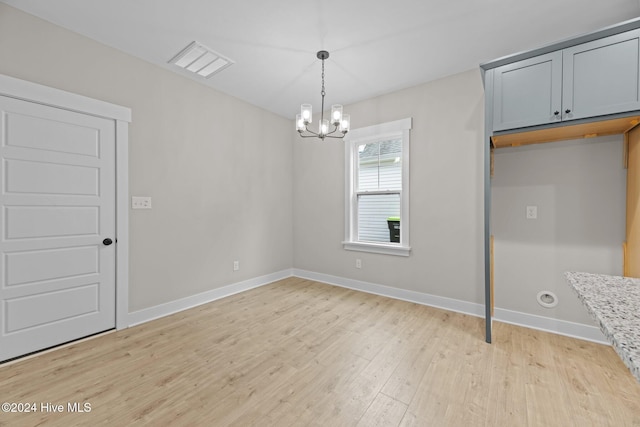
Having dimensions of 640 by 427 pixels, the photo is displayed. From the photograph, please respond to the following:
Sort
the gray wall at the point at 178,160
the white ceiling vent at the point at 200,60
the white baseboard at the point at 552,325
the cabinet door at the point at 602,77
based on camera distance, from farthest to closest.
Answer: the white ceiling vent at the point at 200,60 → the white baseboard at the point at 552,325 → the gray wall at the point at 178,160 → the cabinet door at the point at 602,77

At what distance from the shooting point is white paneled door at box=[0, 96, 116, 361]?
2.15 m

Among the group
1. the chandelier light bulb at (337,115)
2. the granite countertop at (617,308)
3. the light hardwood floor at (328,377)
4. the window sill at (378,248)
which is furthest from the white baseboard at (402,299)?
the chandelier light bulb at (337,115)

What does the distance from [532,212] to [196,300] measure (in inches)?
155

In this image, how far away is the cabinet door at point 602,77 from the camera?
6.19 feet

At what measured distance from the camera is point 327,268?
14.2 feet

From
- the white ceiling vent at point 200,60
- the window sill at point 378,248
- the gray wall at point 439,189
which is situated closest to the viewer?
the white ceiling vent at point 200,60

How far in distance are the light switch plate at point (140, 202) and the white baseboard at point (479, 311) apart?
2678 millimetres

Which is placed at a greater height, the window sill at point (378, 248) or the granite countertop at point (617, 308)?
the granite countertop at point (617, 308)

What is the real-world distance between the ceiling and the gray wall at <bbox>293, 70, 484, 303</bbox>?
0.34 m

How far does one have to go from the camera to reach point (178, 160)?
10.5ft

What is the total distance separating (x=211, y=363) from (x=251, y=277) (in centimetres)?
194

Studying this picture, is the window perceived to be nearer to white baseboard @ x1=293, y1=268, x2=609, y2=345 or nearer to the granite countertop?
white baseboard @ x1=293, y1=268, x2=609, y2=345

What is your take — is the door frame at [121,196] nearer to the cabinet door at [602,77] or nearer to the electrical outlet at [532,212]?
the cabinet door at [602,77]

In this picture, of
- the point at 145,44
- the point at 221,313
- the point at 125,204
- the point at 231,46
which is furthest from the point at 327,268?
the point at 145,44
